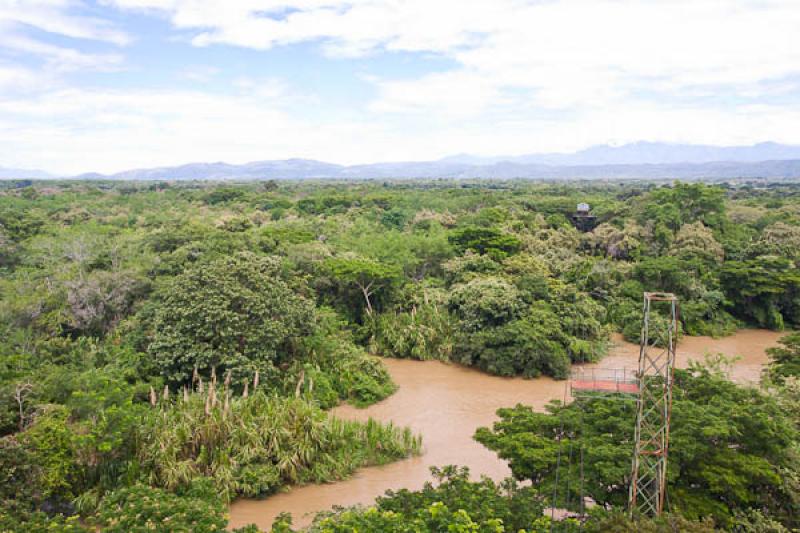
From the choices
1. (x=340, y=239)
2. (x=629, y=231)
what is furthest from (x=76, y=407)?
(x=629, y=231)

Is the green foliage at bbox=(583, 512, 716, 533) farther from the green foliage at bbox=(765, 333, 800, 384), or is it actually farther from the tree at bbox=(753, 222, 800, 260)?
the tree at bbox=(753, 222, 800, 260)

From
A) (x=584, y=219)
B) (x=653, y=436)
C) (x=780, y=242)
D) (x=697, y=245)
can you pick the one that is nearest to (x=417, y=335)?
(x=653, y=436)

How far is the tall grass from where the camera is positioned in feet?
29.9

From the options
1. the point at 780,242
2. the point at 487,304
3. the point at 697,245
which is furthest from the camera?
the point at 697,245

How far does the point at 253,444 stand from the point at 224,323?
3356 millimetres

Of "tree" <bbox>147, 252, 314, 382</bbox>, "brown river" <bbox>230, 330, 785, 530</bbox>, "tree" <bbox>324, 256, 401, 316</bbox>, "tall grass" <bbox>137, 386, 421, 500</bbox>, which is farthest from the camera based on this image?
"tree" <bbox>324, 256, 401, 316</bbox>

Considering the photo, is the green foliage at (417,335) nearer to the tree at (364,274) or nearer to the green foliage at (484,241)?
the tree at (364,274)

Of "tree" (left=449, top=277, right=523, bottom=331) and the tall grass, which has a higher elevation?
"tree" (left=449, top=277, right=523, bottom=331)

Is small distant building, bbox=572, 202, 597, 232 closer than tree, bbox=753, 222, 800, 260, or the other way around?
tree, bbox=753, 222, 800, 260

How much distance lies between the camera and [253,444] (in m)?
9.65

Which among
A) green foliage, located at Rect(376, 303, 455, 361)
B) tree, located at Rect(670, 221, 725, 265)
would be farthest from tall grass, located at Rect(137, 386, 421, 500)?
tree, located at Rect(670, 221, 725, 265)

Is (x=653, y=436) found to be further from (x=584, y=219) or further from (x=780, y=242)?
(x=584, y=219)

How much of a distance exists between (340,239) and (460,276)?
666cm

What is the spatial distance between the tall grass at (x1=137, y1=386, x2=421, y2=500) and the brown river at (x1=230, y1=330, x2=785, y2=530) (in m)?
0.32
